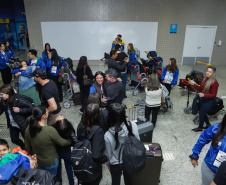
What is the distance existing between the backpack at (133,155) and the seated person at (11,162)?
40.3 inches

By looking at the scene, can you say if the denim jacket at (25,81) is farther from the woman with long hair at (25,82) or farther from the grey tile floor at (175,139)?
the grey tile floor at (175,139)

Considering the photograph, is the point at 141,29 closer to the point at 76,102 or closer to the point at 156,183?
the point at 76,102

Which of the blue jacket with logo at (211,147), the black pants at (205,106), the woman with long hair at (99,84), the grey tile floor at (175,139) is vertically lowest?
the grey tile floor at (175,139)

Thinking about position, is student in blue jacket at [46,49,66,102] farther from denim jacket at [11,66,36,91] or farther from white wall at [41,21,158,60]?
white wall at [41,21,158,60]

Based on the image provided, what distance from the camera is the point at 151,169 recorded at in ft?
8.93

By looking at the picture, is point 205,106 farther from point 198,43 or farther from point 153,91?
point 198,43

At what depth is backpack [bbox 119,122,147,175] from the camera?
2.13 meters

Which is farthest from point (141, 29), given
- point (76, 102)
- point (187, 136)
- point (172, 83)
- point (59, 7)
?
point (187, 136)

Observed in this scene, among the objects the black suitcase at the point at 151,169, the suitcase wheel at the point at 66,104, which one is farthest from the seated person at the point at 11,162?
the suitcase wheel at the point at 66,104

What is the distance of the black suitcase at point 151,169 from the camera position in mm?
2635

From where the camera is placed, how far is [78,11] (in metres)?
8.78

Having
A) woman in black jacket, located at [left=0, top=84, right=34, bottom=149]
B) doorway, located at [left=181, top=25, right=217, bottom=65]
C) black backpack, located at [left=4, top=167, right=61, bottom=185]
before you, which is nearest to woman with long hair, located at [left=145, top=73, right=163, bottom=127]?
woman in black jacket, located at [left=0, top=84, right=34, bottom=149]

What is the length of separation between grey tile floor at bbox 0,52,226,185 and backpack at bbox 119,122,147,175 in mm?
1182

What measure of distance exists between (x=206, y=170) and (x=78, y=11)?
8.31 meters
